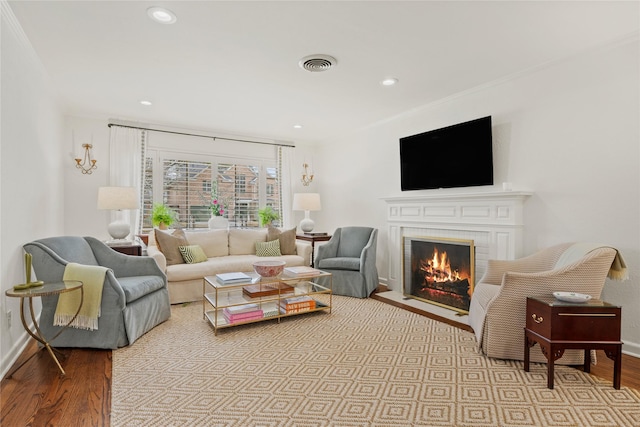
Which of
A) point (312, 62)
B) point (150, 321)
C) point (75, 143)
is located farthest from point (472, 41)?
point (75, 143)

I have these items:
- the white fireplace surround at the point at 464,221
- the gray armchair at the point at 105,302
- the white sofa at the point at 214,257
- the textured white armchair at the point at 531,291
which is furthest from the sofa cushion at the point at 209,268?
the textured white armchair at the point at 531,291

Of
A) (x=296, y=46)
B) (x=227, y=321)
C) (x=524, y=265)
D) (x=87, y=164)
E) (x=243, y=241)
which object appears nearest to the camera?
(x=296, y=46)

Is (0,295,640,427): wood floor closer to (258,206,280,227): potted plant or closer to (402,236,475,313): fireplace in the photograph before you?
(402,236,475,313): fireplace

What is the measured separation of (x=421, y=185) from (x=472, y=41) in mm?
1871

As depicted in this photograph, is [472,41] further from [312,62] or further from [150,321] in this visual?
[150,321]

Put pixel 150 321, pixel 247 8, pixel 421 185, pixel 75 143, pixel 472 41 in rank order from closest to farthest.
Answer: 1. pixel 247 8
2. pixel 472 41
3. pixel 150 321
4. pixel 421 185
5. pixel 75 143

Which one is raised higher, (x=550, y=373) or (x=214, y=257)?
(x=214, y=257)

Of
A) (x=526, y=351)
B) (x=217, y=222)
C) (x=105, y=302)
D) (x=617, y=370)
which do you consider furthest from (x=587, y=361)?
(x=217, y=222)

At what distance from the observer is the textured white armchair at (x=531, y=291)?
232 centimetres

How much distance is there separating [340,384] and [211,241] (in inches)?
126

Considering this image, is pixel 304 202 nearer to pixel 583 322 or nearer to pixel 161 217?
pixel 161 217

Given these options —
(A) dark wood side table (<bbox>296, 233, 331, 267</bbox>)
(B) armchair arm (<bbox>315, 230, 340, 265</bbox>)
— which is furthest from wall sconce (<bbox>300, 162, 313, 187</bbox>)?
(B) armchair arm (<bbox>315, 230, 340, 265</bbox>)

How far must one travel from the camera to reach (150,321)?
3059 millimetres

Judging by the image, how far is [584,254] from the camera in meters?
2.40
